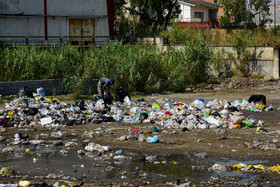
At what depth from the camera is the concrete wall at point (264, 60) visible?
1817 cm

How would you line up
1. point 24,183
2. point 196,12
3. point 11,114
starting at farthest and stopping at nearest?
point 196,12, point 11,114, point 24,183

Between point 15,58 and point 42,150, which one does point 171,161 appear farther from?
point 15,58

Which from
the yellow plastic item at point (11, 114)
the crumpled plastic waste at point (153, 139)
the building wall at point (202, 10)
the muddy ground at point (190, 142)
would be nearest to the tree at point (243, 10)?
the building wall at point (202, 10)

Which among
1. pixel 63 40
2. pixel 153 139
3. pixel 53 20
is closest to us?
pixel 153 139

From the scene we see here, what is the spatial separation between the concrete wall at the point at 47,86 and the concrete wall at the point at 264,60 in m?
6.74

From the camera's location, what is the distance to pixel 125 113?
11055mm

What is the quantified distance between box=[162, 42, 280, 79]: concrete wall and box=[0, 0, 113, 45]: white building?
24.0ft

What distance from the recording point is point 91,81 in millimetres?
14492

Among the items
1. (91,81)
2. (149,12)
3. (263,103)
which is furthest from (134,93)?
(149,12)

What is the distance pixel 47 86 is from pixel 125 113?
366 centimetres

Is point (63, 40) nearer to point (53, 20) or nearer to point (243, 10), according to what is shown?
point (53, 20)

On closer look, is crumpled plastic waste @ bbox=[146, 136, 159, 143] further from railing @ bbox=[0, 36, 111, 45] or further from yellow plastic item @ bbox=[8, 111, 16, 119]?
railing @ bbox=[0, 36, 111, 45]

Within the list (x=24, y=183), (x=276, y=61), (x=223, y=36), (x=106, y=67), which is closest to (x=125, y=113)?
(x=106, y=67)

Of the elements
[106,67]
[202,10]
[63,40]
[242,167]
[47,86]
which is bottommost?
[242,167]
